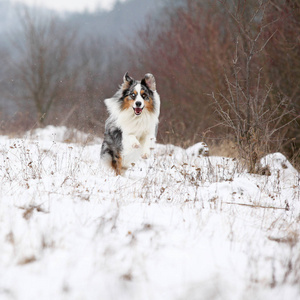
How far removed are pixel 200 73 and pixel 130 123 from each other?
6.69 metres

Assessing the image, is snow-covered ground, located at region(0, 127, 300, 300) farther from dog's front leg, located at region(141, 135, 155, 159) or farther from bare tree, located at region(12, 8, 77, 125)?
bare tree, located at region(12, 8, 77, 125)

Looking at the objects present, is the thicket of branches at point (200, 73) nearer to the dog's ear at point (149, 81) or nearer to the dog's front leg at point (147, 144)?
the dog's front leg at point (147, 144)

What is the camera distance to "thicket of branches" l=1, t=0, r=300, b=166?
235 inches

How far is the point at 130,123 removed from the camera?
599 cm

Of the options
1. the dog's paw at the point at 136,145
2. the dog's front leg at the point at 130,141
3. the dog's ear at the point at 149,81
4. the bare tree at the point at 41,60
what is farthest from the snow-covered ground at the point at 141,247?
the bare tree at the point at 41,60

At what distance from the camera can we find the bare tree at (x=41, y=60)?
1661cm

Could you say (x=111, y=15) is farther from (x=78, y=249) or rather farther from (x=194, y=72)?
(x=78, y=249)

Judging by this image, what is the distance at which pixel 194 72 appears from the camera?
474 inches

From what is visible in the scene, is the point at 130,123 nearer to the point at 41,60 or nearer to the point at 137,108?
the point at 137,108

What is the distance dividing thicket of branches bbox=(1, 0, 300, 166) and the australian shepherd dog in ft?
2.06

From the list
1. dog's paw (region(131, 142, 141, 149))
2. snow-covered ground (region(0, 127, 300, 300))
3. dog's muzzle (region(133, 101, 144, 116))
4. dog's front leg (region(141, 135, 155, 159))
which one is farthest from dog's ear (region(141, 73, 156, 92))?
snow-covered ground (region(0, 127, 300, 300))

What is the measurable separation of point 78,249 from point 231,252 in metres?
1.21

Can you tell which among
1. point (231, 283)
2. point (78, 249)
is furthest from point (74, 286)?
point (231, 283)

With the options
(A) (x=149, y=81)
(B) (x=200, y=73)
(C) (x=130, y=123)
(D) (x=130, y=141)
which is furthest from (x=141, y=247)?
(B) (x=200, y=73)
